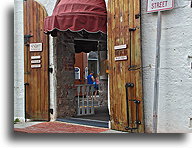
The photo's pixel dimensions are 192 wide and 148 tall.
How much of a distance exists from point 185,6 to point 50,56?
3220 mm

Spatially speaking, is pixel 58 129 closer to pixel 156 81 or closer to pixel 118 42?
pixel 118 42

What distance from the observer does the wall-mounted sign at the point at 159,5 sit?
4289 mm

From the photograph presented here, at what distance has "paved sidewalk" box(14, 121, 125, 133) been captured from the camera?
208 inches

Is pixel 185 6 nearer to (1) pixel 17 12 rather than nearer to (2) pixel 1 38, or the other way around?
(2) pixel 1 38

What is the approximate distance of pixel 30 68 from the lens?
6438 mm

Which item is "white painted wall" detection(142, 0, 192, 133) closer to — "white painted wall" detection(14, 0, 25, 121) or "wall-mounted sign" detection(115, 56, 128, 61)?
"wall-mounted sign" detection(115, 56, 128, 61)

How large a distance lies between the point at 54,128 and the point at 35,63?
161cm

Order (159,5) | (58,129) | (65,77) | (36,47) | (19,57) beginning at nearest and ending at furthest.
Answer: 1. (159,5)
2. (58,129)
3. (36,47)
4. (19,57)
5. (65,77)

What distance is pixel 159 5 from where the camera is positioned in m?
4.38

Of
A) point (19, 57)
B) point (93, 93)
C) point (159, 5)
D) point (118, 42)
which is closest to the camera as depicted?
point (159, 5)

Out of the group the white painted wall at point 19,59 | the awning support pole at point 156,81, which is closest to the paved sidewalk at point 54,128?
the white painted wall at point 19,59

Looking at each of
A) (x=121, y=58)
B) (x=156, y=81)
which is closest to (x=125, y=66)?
(x=121, y=58)

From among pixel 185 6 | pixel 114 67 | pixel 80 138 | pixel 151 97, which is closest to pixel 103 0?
pixel 114 67

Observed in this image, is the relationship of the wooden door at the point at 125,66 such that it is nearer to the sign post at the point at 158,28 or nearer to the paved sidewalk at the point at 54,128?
the sign post at the point at 158,28
